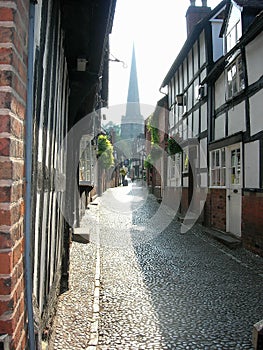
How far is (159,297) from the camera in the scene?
4465mm

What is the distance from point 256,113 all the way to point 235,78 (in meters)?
1.55

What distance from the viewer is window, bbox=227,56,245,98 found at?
25.5ft

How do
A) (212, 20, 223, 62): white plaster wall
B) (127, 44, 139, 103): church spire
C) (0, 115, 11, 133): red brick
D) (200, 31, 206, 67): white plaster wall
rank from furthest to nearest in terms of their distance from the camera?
(127, 44, 139, 103): church spire < (200, 31, 206, 67): white plaster wall < (212, 20, 223, 62): white plaster wall < (0, 115, 11, 133): red brick

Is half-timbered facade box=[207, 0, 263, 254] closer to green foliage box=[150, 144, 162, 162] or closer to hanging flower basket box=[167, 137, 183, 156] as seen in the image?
hanging flower basket box=[167, 137, 183, 156]

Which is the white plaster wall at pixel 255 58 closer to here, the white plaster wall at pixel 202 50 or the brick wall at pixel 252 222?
the brick wall at pixel 252 222

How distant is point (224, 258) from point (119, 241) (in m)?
2.57

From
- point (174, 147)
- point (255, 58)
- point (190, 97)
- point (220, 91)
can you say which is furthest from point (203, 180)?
point (255, 58)

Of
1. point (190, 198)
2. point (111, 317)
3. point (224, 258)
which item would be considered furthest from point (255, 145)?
point (190, 198)

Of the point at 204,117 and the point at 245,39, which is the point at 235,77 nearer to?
the point at 245,39

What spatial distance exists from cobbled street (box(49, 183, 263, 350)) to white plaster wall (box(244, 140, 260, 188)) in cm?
140

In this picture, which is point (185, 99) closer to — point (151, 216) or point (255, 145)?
point (151, 216)

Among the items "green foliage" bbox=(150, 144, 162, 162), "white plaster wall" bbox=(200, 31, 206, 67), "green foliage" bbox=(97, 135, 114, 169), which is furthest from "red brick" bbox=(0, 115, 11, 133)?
"green foliage" bbox=(97, 135, 114, 169)

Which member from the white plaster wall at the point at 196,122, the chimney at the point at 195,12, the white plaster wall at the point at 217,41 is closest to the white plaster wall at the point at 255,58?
the white plaster wall at the point at 217,41

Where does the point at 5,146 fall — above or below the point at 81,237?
above
